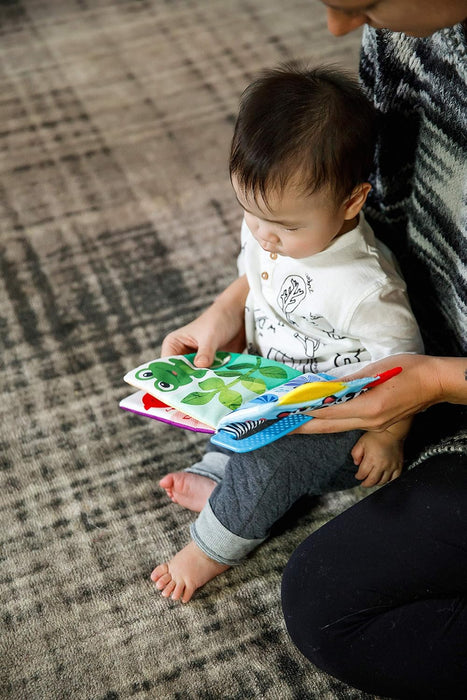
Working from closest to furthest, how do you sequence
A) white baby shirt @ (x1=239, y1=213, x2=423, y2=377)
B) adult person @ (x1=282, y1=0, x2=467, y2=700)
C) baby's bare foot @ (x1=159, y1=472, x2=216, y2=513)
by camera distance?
adult person @ (x1=282, y1=0, x2=467, y2=700) → white baby shirt @ (x1=239, y1=213, x2=423, y2=377) → baby's bare foot @ (x1=159, y1=472, x2=216, y2=513)

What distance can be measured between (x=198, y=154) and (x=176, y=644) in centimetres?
102

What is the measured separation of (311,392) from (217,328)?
10.6 inches

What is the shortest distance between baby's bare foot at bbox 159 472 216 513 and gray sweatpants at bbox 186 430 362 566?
70 millimetres

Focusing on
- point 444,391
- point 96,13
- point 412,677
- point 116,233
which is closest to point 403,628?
point 412,677

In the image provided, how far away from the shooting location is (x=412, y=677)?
752 mm

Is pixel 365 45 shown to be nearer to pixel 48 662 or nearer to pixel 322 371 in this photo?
pixel 322 371

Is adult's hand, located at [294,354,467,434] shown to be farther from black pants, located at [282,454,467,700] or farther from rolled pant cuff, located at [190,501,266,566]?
rolled pant cuff, located at [190,501,266,566]

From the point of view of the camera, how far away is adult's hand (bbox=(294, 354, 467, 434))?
0.80m

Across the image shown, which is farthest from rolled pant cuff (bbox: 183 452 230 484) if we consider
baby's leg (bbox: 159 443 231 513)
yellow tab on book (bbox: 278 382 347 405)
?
yellow tab on book (bbox: 278 382 347 405)

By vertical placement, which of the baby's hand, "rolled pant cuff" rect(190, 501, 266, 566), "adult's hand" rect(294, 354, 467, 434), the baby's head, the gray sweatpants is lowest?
"rolled pant cuff" rect(190, 501, 266, 566)

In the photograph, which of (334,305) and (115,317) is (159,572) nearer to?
(334,305)

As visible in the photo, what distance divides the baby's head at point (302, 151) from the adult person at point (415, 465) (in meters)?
0.09

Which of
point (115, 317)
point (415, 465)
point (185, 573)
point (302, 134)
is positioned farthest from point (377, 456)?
point (115, 317)

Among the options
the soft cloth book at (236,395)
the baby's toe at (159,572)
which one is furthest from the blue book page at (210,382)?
the baby's toe at (159,572)
